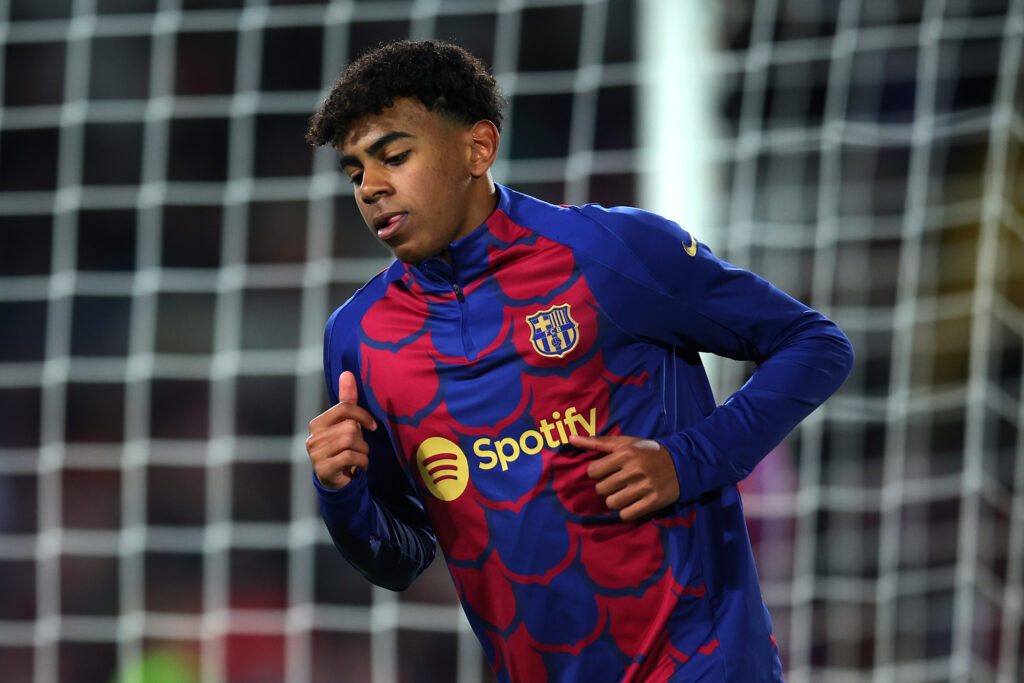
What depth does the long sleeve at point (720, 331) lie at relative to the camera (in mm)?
1375

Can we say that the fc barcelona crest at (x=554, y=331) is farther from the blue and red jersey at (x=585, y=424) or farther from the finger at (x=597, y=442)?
the finger at (x=597, y=442)

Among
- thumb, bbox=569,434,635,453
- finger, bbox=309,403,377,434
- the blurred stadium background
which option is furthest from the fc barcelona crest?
the blurred stadium background

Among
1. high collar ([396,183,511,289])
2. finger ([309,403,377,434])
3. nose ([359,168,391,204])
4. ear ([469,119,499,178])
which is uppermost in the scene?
ear ([469,119,499,178])

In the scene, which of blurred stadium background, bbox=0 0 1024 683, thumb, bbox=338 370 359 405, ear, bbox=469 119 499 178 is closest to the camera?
thumb, bbox=338 370 359 405

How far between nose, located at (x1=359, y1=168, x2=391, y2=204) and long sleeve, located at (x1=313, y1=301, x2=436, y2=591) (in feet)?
0.66

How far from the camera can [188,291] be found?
4.23m

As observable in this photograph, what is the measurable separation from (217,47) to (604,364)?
11.6 ft

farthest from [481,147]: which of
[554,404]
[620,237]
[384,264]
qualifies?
[384,264]

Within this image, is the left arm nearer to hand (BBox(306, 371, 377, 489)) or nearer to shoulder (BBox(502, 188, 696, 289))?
shoulder (BBox(502, 188, 696, 289))

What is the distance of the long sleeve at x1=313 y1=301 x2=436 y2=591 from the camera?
1461 mm

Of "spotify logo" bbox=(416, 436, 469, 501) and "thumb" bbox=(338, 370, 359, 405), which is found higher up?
"thumb" bbox=(338, 370, 359, 405)

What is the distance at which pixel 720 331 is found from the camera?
1.43m

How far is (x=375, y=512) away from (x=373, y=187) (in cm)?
42

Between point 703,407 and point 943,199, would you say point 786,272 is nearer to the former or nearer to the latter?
point 943,199
